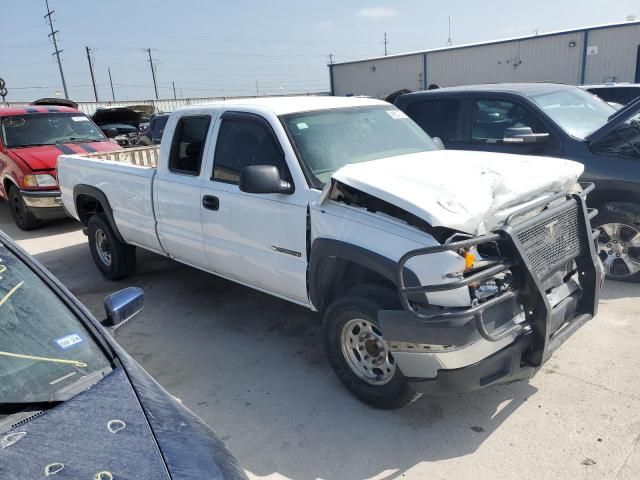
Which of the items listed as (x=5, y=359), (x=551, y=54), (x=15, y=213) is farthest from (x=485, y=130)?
(x=551, y=54)

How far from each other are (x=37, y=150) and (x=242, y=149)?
245 inches

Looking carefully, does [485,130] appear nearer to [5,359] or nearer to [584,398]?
[584,398]

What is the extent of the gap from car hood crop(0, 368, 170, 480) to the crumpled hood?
1.68 meters

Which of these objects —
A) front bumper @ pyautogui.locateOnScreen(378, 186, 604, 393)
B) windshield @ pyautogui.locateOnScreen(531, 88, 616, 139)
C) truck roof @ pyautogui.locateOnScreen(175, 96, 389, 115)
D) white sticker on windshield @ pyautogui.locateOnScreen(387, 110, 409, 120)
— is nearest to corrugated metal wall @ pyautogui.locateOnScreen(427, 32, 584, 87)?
windshield @ pyautogui.locateOnScreen(531, 88, 616, 139)

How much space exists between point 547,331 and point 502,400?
0.76m

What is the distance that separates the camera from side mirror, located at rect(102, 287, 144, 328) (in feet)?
7.71

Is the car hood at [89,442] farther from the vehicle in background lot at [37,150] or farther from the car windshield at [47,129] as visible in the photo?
the car windshield at [47,129]

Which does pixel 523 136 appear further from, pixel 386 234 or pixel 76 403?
pixel 76 403

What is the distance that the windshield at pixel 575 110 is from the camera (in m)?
5.43

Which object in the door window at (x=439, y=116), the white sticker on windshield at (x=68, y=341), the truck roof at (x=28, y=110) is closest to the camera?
the white sticker on windshield at (x=68, y=341)

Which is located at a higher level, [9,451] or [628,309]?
[9,451]

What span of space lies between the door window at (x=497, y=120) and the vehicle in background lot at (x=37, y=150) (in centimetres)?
642

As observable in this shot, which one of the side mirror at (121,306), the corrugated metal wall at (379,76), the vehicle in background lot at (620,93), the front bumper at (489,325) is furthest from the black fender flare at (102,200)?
the corrugated metal wall at (379,76)

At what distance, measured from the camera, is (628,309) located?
14.9 ft
